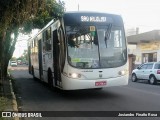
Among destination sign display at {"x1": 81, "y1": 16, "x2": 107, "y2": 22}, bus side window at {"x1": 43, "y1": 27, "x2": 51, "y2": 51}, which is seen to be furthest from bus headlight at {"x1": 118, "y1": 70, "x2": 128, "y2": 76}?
bus side window at {"x1": 43, "y1": 27, "x2": 51, "y2": 51}

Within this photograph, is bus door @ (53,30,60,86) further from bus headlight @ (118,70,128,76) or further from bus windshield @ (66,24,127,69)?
bus headlight @ (118,70,128,76)

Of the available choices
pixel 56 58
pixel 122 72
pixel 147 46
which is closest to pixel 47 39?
pixel 56 58

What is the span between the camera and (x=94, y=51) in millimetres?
12914

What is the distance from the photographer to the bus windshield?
41.9ft

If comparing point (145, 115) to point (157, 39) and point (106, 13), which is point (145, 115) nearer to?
point (106, 13)

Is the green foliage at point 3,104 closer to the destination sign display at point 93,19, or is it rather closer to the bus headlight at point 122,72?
the destination sign display at point 93,19

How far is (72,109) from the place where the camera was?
10.8 m

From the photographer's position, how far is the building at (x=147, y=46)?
35.2 meters

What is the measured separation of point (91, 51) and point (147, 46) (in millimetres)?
25929

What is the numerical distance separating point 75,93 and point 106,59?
3017 mm

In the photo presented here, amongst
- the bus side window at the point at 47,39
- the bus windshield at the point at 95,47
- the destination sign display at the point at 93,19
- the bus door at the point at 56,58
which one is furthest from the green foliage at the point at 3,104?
the bus side window at the point at 47,39

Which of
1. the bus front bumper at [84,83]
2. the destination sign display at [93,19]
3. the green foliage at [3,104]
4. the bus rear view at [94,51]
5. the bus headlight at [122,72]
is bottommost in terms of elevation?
the green foliage at [3,104]

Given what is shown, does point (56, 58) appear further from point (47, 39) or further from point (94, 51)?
point (47, 39)

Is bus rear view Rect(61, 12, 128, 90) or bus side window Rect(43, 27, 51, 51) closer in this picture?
bus rear view Rect(61, 12, 128, 90)
